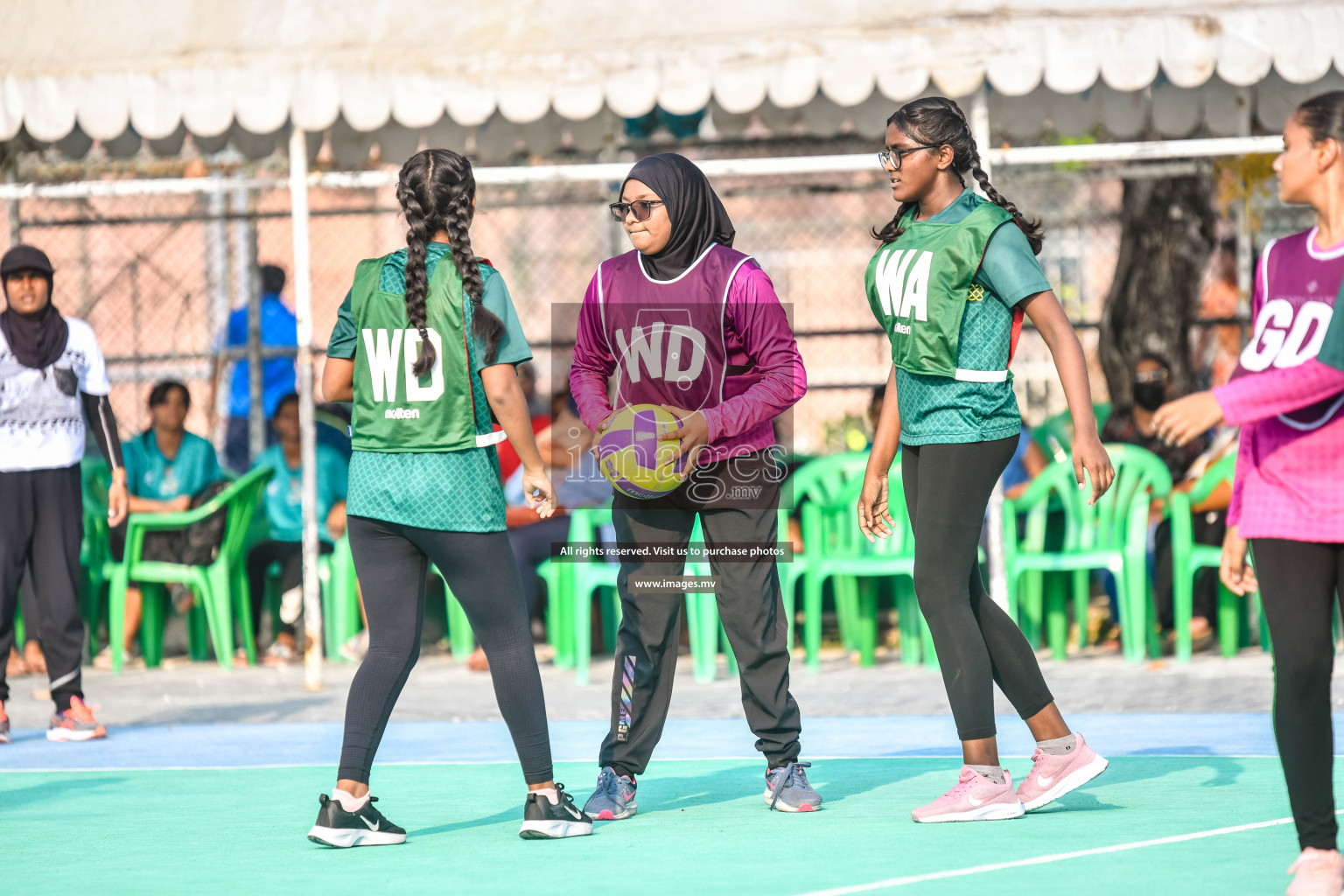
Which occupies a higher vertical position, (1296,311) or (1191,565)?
(1296,311)

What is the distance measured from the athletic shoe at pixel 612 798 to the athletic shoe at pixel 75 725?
304 centimetres

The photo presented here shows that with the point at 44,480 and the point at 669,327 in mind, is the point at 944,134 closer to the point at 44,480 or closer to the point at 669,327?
the point at 669,327

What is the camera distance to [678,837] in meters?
4.93

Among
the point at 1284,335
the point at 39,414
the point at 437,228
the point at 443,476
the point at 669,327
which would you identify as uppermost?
the point at 437,228

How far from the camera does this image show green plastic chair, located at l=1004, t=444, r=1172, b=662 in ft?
28.6

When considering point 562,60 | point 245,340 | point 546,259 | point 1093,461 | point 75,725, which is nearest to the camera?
point 1093,461

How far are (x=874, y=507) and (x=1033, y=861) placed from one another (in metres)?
1.27

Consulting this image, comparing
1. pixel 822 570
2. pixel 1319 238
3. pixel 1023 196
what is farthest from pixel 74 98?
pixel 1023 196

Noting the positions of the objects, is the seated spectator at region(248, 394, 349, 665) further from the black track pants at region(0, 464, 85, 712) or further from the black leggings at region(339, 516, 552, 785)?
the black leggings at region(339, 516, 552, 785)

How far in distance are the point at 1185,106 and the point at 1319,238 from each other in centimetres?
581

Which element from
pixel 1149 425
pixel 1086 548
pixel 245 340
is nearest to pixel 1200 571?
pixel 1086 548

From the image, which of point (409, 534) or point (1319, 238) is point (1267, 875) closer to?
point (1319, 238)

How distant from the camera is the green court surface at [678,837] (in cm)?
432

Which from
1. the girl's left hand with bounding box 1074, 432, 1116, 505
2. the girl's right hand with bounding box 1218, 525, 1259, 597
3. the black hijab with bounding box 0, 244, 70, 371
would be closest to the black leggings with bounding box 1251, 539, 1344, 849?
the girl's right hand with bounding box 1218, 525, 1259, 597
